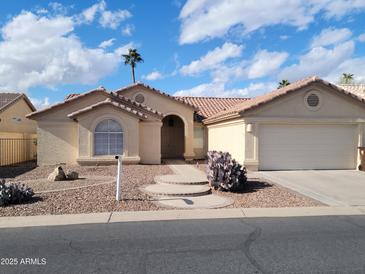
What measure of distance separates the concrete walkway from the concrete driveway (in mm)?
3063

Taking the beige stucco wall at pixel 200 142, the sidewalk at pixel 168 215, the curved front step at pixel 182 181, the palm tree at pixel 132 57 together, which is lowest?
the sidewalk at pixel 168 215

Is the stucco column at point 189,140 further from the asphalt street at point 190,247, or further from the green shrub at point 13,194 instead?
the asphalt street at point 190,247

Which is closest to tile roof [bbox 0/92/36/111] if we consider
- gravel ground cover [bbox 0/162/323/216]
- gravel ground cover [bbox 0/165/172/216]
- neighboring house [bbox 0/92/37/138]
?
neighboring house [bbox 0/92/37/138]

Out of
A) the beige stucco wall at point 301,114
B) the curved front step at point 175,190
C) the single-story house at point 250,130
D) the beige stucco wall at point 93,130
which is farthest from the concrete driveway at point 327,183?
the beige stucco wall at point 93,130

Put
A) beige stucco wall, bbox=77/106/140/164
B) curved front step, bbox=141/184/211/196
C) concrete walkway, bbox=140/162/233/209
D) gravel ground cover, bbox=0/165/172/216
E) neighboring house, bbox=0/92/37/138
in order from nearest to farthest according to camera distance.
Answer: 1. gravel ground cover, bbox=0/165/172/216
2. concrete walkway, bbox=140/162/233/209
3. curved front step, bbox=141/184/211/196
4. beige stucco wall, bbox=77/106/140/164
5. neighboring house, bbox=0/92/37/138

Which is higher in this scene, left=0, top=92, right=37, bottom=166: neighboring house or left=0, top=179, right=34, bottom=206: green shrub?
left=0, top=92, right=37, bottom=166: neighboring house

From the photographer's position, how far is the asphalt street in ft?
15.7

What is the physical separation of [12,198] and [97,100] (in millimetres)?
11019

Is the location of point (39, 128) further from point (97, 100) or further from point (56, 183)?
point (56, 183)

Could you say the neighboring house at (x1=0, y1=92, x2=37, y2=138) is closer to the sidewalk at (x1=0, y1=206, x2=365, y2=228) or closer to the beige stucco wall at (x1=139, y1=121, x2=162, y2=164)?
the beige stucco wall at (x1=139, y1=121, x2=162, y2=164)

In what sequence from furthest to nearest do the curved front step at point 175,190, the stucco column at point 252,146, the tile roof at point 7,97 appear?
the tile roof at point 7,97
the stucco column at point 252,146
the curved front step at point 175,190

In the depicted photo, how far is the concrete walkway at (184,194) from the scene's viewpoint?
9078mm

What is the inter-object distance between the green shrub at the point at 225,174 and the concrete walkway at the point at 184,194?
422 millimetres

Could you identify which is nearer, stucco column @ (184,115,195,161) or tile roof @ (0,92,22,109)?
stucco column @ (184,115,195,161)
